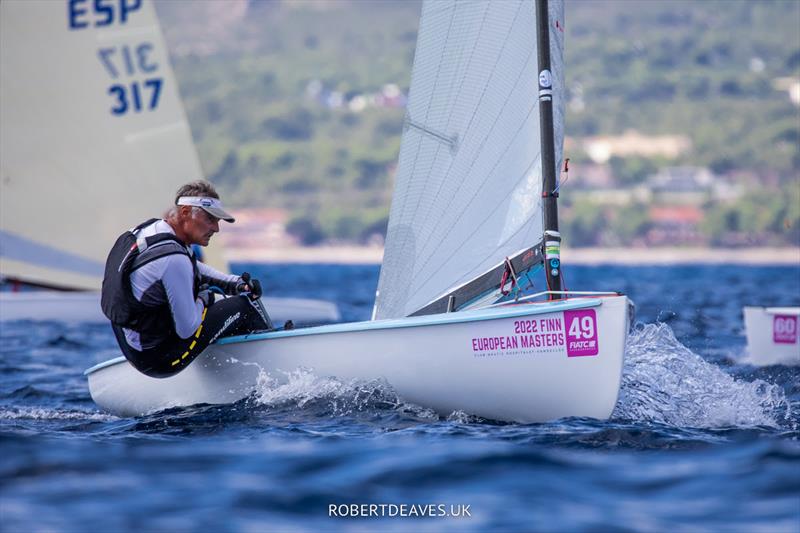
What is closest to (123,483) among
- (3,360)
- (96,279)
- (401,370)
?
(401,370)

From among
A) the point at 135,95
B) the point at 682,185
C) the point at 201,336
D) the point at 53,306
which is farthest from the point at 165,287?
the point at 682,185

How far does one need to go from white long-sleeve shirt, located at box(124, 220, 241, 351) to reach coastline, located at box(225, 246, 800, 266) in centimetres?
Result: 5935

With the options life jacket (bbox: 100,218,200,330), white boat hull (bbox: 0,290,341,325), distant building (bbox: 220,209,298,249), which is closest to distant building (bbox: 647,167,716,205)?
distant building (bbox: 220,209,298,249)

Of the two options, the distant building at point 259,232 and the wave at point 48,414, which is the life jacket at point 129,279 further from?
the distant building at point 259,232

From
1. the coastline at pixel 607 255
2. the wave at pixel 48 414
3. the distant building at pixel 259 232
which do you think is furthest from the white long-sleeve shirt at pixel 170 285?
the distant building at pixel 259 232

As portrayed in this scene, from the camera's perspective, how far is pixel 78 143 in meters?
10.5

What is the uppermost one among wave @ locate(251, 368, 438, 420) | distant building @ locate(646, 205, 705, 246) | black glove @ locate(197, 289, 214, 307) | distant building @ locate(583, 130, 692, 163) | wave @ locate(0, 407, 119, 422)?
distant building @ locate(583, 130, 692, 163)

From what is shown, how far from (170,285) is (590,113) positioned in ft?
302

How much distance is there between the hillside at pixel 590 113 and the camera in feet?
244

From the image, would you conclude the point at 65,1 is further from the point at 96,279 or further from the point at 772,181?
the point at 772,181

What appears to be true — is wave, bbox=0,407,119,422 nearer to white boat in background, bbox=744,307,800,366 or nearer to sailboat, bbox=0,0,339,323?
white boat in background, bbox=744,307,800,366

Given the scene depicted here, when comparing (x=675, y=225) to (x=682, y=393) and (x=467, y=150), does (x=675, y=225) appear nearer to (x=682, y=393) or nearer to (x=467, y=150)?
(x=467, y=150)

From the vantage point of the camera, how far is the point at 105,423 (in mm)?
5137

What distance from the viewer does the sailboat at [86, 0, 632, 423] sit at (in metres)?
4.51
